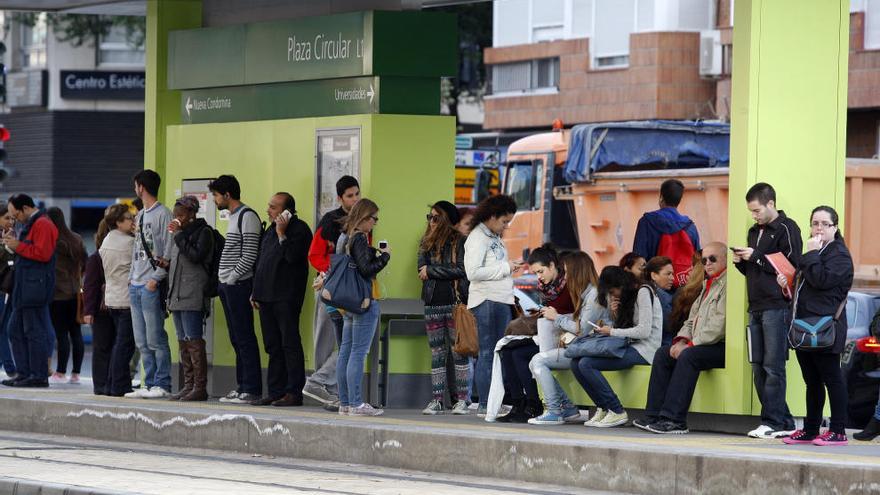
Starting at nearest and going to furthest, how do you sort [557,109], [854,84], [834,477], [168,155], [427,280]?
[834,477]
[427,280]
[168,155]
[854,84]
[557,109]

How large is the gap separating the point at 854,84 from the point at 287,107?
18491 mm

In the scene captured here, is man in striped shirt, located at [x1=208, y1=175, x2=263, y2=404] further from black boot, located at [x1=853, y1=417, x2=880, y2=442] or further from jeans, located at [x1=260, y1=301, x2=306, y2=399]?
black boot, located at [x1=853, y1=417, x2=880, y2=442]

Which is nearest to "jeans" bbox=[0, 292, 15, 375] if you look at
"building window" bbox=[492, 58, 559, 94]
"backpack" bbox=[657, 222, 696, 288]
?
"backpack" bbox=[657, 222, 696, 288]

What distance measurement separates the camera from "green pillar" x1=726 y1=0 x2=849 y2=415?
12344mm

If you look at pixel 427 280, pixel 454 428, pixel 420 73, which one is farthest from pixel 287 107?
pixel 454 428

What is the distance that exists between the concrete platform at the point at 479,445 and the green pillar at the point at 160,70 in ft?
9.30

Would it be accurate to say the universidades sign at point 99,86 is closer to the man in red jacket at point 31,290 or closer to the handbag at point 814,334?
the man in red jacket at point 31,290

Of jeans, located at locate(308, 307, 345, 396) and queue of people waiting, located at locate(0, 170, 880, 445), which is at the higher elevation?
queue of people waiting, located at locate(0, 170, 880, 445)

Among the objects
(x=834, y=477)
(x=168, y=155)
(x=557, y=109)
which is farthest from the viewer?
(x=557, y=109)

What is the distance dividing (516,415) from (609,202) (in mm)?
11375

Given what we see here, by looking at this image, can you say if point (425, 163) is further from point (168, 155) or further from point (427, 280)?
point (168, 155)

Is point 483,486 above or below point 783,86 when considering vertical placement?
below

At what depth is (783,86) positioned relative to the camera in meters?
12.4

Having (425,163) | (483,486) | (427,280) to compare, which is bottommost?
(483,486)
